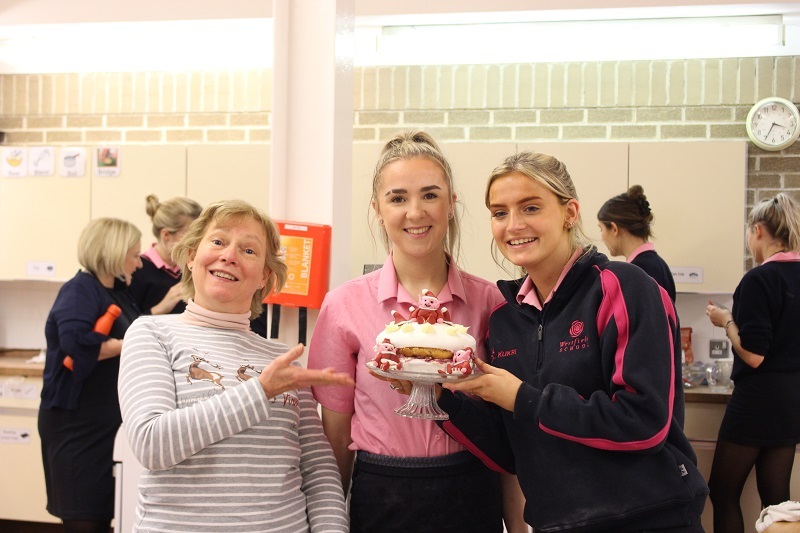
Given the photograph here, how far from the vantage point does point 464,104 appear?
4953 millimetres

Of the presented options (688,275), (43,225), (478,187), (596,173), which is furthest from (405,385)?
(43,225)

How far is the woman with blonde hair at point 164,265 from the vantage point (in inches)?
159

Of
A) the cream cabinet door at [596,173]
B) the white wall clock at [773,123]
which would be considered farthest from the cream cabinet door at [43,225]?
the white wall clock at [773,123]

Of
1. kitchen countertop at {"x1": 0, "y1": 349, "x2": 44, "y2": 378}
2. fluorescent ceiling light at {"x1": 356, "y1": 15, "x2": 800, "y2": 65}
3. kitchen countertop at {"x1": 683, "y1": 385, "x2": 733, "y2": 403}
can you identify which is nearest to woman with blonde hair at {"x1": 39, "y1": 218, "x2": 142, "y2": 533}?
kitchen countertop at {"x1": 0, "y1": 349, "x2": 44, "y2": 378}

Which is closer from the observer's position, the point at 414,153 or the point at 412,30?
the point at 414,153

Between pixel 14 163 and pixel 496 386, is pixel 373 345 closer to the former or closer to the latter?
pixel 496 386

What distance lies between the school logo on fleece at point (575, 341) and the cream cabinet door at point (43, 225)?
3982 millimetres

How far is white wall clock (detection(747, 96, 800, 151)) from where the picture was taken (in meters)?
4.59

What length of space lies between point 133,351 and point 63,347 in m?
1.90

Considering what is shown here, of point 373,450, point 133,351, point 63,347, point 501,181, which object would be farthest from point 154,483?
point 63,347

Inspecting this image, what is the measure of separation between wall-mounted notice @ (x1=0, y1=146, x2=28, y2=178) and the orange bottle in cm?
207

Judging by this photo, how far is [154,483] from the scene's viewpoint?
1647mm

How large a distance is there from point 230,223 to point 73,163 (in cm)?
355

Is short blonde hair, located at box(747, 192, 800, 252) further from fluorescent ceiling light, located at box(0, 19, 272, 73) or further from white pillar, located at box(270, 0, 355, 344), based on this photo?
fluorescent ceiling light, located at box(0, 19, 272, 73)
